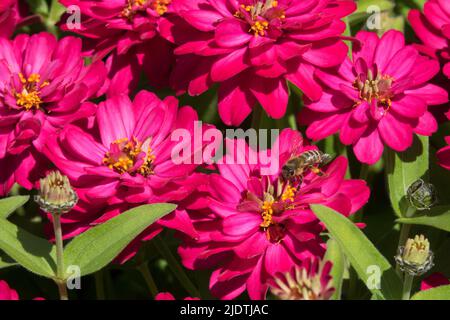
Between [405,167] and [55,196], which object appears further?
[405,167]

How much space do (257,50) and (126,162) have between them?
27 centimetres

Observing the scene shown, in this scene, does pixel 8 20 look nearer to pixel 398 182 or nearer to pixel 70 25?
pixel 70 25

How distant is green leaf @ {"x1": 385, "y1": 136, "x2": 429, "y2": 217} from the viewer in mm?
1250

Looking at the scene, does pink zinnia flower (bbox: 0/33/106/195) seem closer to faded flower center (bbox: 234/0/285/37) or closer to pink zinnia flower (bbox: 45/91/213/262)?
pink zinnia flower (bbox: 45/91/213/262)

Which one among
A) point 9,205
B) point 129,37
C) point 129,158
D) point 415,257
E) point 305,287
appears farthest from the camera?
point 129,37

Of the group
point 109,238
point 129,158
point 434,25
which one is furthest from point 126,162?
Result: point 434,25

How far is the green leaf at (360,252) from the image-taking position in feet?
3.29

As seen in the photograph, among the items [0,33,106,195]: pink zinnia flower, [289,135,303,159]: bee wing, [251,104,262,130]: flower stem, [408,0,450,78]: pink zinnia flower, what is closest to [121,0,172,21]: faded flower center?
[0,33,106,195]: pink zinnia flower

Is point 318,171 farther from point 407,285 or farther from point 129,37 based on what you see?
point 129,37

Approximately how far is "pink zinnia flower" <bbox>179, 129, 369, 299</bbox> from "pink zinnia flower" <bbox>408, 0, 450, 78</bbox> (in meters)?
0.34

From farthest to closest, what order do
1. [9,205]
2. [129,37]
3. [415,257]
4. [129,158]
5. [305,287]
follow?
1. [129,37]
2. [129,158]
3. [9,205]
4. [415,257]
5. [305,287]

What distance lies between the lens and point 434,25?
136 cm

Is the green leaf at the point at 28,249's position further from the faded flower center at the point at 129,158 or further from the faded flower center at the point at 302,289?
the faded flower center at the point at 302,289
